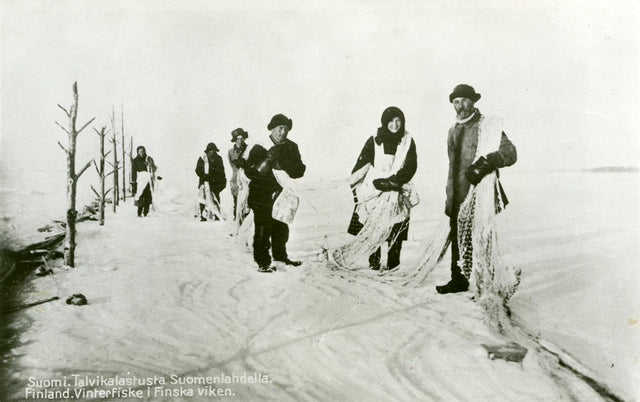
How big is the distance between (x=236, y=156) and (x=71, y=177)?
121 centimetres

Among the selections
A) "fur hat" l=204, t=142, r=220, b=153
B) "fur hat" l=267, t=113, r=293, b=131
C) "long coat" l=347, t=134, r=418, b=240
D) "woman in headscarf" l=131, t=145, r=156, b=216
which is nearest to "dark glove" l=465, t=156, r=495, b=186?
"long coat" l=347, t=134, r=418, b=240

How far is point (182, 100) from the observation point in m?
3.27

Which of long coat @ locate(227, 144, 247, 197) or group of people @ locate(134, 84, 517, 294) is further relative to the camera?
long coat @ locate(227, 144, 247, 197)

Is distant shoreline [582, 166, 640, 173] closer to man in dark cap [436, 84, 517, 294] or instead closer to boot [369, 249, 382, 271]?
man in dark cap [436, 84, 517, 294]

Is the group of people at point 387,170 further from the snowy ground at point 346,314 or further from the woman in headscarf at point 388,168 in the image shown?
the snowy ground at point 346,314

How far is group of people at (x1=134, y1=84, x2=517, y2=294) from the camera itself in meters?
2.95

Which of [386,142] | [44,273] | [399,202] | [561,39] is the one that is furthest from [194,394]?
[561,39]

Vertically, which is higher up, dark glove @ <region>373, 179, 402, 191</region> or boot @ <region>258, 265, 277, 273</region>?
dark glove @ <region>373, 179, 402, 191</region>

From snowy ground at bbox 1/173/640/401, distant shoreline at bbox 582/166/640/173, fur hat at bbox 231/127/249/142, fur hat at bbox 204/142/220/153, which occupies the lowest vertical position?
snowy ground at bbox 1/173/640/401

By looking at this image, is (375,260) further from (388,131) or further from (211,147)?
(211,147)

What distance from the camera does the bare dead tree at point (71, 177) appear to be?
116 inches

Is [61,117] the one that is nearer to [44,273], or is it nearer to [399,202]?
[44,273]

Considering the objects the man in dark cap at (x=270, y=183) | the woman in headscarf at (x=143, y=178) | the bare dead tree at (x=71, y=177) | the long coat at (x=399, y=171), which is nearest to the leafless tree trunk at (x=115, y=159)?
the woman in headscarf at (x=143, y=178)

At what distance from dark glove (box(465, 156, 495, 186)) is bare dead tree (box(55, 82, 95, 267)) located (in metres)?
2.37
